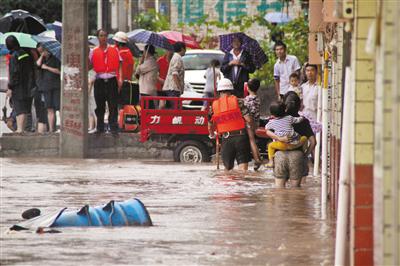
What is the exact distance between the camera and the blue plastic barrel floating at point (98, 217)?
13.3m

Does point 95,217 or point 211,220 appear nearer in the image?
point 95,217

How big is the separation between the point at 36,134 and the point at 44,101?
118 cm

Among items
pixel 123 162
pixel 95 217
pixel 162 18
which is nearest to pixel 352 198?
pixel 95 217

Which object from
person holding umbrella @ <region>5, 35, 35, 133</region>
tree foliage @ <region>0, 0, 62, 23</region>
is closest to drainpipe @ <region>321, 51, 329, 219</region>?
person holding umbrella @ <region>5, 35, 35, 133</region>

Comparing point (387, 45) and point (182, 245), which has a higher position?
point (387, 45)

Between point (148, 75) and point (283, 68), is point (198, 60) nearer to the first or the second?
point (148, 75)

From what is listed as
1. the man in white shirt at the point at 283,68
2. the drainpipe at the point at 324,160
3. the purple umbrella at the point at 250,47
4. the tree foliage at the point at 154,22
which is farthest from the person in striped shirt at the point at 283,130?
the tree foliage at the point at 154,22

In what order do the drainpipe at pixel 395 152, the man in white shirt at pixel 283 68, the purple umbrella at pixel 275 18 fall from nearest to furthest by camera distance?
the drainpipe at pixel 395 152, the man in white shirt at pixel 283 68, the purple umbrella at pixel 275 18

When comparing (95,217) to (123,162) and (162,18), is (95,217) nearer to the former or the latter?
(123,162)

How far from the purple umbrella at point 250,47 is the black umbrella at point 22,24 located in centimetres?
660

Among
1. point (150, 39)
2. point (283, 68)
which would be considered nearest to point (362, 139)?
point (283, 68)

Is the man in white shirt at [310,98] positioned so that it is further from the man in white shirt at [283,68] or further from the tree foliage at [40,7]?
the tree foliage at [40,7]

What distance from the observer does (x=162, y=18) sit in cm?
4116

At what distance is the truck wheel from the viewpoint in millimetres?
24047
